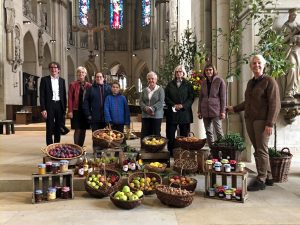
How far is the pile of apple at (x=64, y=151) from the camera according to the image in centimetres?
473

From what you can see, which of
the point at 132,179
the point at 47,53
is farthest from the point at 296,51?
the point at 47,53

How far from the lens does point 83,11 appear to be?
30.4 meters

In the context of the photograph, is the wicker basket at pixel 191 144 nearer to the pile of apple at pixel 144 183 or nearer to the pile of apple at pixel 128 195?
the pile of apple at pixel 144 183

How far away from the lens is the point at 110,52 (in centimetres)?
3156

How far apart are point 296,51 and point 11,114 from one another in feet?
41.5

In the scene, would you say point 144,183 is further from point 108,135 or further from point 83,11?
A: point 83,11

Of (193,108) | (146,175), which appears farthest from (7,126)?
(146,175)

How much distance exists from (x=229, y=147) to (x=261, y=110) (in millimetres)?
652

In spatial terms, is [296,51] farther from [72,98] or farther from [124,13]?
[124,13]

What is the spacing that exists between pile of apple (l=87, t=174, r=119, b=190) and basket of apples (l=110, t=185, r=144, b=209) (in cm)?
33

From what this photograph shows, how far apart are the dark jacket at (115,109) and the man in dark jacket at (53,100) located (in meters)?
0.70

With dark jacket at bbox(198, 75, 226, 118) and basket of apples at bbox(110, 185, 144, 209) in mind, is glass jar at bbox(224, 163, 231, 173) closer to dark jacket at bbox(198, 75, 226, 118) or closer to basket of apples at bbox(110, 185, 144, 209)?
basket of apples at bbox(110, 185, 144, 209)

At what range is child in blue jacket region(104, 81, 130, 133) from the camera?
5637 millimetres

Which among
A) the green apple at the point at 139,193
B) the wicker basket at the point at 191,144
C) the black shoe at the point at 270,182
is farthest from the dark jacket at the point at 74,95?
the black shoe at the point at 270,182
